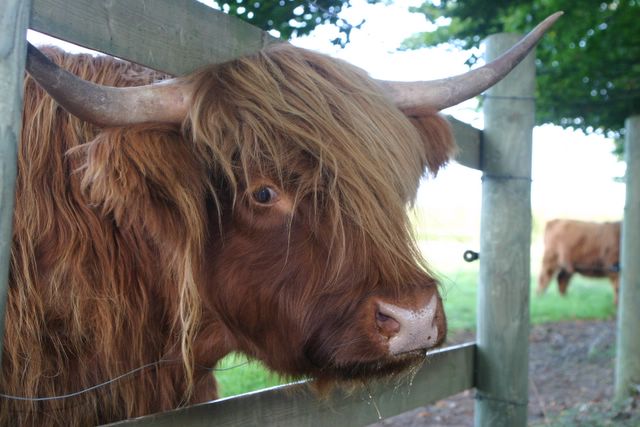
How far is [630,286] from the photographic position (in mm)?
5574

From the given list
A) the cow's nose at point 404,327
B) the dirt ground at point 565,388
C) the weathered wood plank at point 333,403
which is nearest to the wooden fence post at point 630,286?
the dirt ground at point 565,388

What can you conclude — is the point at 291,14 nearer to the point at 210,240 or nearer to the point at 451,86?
the point at 451,86

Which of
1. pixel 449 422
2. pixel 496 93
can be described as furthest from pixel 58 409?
pixel 449 422

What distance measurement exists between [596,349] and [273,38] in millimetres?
7184

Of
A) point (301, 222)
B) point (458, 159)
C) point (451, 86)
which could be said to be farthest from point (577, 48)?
point (301, 222)

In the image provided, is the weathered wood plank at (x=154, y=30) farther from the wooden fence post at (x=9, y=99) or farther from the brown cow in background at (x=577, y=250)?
the brown cow in background at (x=577, y=250)

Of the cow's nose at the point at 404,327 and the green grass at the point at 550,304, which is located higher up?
the cow's nose at the point at 404,327

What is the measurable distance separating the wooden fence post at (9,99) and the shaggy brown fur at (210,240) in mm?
474

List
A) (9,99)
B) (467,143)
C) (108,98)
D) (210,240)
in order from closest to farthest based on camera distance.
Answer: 1. (9,99)
2. (108,98)
3. (210,240)
4. (467,143)

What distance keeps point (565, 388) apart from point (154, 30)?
5.88 meters

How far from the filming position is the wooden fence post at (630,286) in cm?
549

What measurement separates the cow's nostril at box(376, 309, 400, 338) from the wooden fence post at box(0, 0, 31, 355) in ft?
2.98

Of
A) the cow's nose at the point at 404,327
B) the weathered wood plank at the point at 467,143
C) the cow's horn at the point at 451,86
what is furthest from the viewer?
the weathered wood plank at the point at 467,143

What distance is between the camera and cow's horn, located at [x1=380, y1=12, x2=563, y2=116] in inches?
97.9
